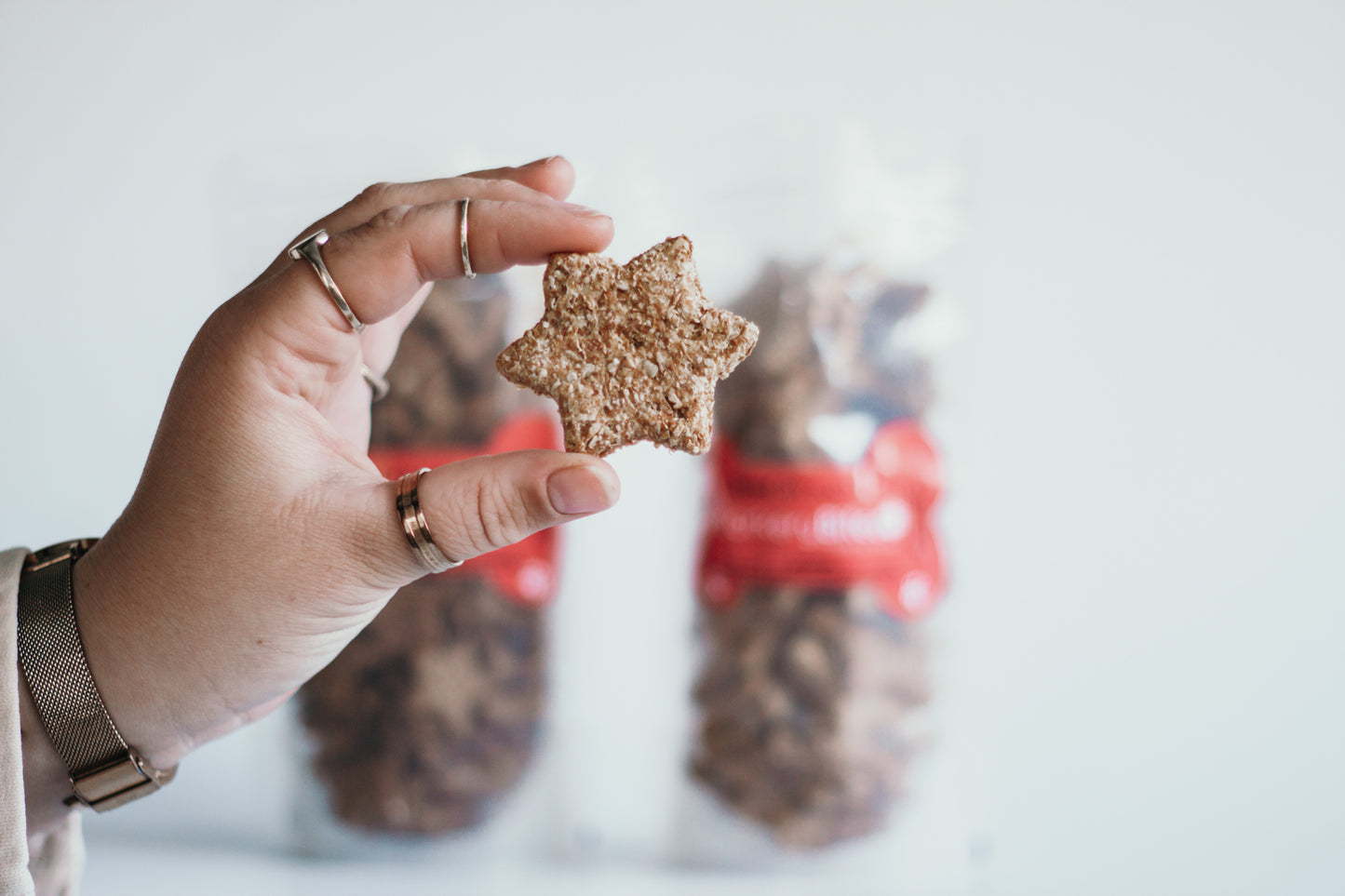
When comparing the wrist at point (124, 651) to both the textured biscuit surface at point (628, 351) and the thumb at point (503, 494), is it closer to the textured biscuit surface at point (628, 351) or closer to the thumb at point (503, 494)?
the thumb at point (503, 494)

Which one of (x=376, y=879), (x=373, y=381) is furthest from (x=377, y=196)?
(x=376, y=879)

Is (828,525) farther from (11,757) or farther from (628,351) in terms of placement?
(11,757)

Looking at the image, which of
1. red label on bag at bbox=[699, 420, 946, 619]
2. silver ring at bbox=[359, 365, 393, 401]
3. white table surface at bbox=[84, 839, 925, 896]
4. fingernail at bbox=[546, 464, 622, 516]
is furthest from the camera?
white table surface at bbox=[84, 839, 925, 896]

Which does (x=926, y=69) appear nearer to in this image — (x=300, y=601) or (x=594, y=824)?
(x=300, y=601)

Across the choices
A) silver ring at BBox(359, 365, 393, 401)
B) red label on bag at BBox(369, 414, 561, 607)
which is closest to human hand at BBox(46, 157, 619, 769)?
silver ring at BBox(359, 365, 393, 401)

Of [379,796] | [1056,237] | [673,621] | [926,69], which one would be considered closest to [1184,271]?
[1056,237]

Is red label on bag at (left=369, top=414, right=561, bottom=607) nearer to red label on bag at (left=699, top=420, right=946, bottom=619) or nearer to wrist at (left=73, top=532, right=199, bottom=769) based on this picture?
red label on bag at (left=699, top=420, right=946, bottom=619)

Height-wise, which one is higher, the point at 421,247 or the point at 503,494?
the point at 421,247
